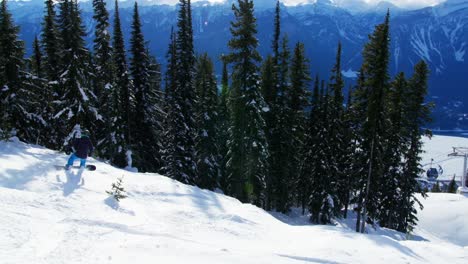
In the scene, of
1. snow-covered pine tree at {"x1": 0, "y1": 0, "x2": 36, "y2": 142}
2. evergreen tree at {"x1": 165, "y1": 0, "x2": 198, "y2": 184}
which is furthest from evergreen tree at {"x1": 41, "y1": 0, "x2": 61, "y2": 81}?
evergreen tree at {"x1": 165, "y1": 0, "x2": 198, "y2": 184}

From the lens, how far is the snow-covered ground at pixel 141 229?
7539 millimetres

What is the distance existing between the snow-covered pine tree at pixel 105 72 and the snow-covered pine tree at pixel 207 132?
31.9ft

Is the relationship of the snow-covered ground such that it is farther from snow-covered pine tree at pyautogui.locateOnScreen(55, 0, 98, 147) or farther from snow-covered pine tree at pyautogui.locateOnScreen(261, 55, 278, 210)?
snow-covered pine tree at pyautogui.locateOnScreen(261, 55, 278, 210)

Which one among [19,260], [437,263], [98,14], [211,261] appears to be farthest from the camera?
[98,14]

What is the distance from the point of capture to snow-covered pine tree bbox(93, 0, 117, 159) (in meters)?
28.3

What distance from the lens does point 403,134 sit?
31344 mm

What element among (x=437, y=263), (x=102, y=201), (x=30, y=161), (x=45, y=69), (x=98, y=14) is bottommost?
(x=437, y=263)

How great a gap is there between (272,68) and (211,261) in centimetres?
2426

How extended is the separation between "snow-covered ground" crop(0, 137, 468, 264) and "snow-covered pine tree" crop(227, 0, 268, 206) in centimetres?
1119

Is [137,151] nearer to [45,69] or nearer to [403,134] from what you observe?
[45,69]

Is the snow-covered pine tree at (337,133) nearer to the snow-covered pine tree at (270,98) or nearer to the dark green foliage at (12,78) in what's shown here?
the snow-covered pine tree at (270,98)

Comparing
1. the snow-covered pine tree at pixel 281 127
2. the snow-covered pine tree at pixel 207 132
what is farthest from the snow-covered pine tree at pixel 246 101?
the snow-covered pine tree at pixel 207 132

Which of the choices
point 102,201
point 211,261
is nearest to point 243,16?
point 102,201

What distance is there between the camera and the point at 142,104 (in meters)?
32.1
